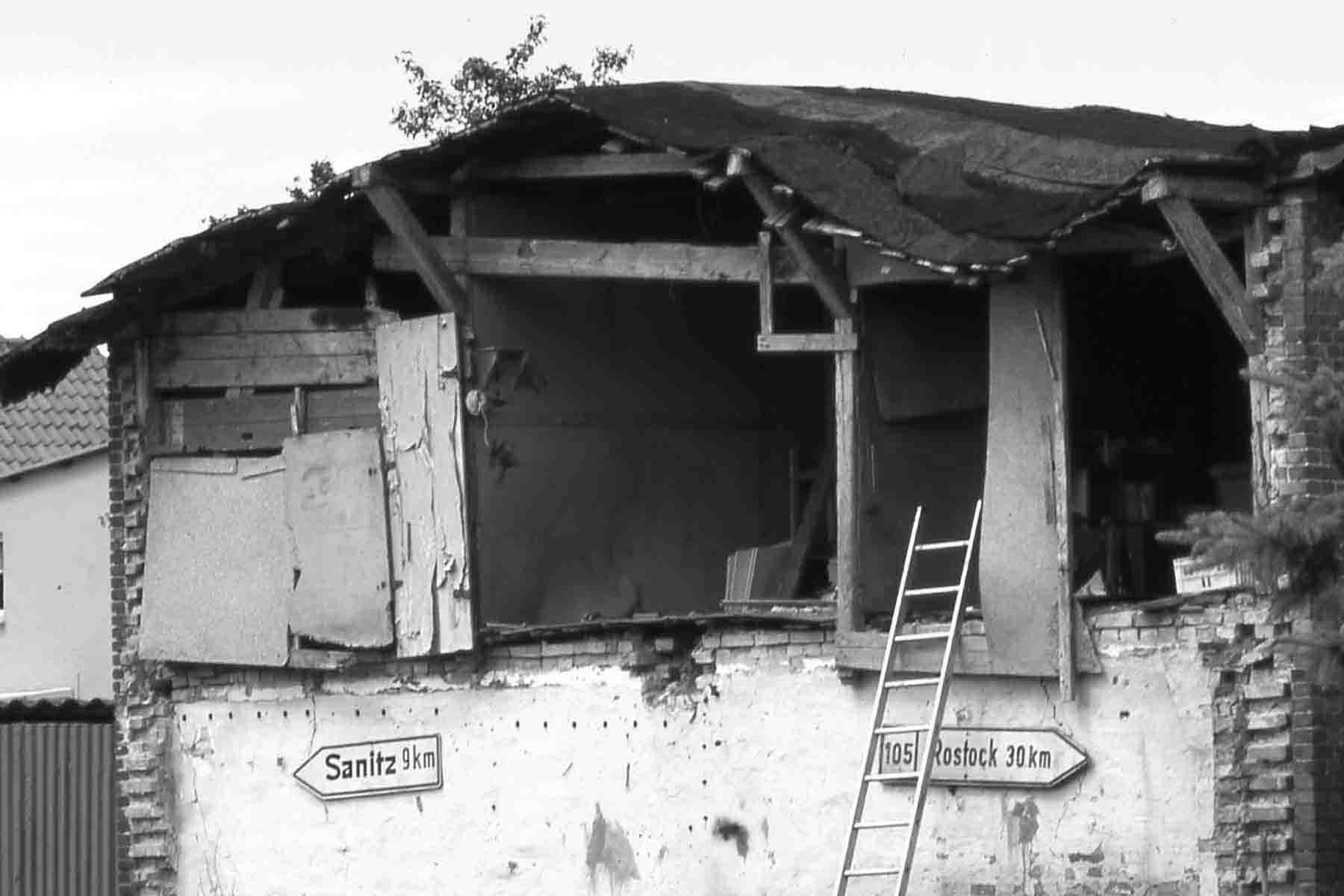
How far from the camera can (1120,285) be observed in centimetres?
1393

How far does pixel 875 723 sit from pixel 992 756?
2.26 ft

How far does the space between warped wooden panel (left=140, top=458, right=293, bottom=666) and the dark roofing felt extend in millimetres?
1265

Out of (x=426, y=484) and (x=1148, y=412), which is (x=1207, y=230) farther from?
(x=426, y=484)

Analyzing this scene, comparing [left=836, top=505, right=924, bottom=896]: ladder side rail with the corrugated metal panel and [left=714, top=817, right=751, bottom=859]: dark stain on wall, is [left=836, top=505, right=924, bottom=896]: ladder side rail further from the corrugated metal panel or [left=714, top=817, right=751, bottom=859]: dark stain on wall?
the corrugated metal panel

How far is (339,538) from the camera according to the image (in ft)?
49.6

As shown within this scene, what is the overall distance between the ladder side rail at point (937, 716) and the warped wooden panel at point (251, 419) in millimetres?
4448

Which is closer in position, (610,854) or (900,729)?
(900,729)

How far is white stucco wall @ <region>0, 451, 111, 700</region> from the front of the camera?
92.4ft

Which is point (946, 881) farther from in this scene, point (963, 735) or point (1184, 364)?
point (1184, 364)

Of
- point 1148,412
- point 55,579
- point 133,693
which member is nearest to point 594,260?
point 1148,412

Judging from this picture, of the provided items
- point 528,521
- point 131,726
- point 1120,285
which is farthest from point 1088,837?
point 131,726

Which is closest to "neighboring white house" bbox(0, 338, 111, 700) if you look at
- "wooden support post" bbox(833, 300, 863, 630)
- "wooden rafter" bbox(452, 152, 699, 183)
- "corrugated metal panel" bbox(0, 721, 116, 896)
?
"corrugated metal panel" bbox(0, 721, 116, 896)

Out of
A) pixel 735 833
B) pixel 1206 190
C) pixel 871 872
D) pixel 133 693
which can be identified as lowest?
pixel 871 872

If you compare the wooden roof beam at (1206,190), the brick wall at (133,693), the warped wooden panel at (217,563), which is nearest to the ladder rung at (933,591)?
the wooden roof beam at (1206,190)
